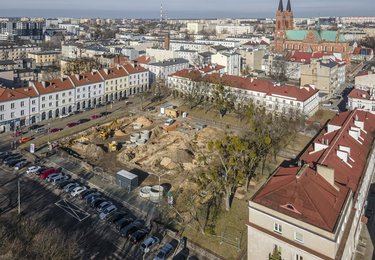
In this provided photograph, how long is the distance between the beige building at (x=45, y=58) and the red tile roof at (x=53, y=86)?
194 feet

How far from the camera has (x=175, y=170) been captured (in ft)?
154

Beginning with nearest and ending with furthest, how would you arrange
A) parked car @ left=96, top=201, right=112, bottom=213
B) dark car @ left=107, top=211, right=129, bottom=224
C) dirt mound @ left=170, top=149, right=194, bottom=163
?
dark car @ left=107, top=211, right=129, bottom=224, parked car @ left=96, top=201, right=112, bottom=213, dirt mound @ left=170, top=149, right=194, bottom=163

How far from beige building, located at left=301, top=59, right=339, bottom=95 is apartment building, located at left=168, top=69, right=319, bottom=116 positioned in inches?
578

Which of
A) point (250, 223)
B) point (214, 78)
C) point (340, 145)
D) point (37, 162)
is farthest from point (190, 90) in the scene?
point (250, 223)

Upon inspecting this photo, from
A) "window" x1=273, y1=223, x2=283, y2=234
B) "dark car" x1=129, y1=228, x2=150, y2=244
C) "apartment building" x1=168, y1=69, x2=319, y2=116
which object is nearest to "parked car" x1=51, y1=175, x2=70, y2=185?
"dark car" x1=129, y1=228, x2=150, y2=244

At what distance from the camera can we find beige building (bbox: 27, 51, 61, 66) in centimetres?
12444

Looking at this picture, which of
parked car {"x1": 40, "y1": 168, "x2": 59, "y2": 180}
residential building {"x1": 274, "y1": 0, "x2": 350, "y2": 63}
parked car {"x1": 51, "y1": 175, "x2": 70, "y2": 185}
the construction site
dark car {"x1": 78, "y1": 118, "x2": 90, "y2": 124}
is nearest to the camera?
parked car {"x1": 51, "y1": 175, "x2": 70, "y2": 185}

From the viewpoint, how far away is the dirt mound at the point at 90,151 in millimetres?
51375

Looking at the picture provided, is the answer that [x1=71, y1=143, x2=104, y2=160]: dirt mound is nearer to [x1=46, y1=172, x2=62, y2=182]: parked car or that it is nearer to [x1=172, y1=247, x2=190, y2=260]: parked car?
[x1=46, y1=172, x2=62, y2=182]: parked car

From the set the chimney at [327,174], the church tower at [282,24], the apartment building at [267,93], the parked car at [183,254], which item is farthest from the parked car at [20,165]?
the church tower at [282,24]

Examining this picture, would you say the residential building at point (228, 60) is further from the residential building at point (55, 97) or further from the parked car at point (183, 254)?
the parked car at point (183, 254)

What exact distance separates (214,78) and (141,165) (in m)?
34.5

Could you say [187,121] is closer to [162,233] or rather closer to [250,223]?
[162,233]

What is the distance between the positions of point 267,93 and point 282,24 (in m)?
78.4
